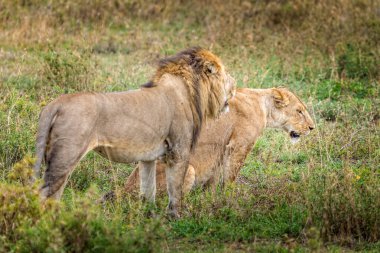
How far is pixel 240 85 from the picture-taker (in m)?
9.52

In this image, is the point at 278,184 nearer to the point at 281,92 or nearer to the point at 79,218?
the point at 281,92

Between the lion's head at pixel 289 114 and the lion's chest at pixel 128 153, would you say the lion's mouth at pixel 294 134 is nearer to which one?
the lion's head at pixel 289 114

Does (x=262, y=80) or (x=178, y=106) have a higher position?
(x=178, y=106)

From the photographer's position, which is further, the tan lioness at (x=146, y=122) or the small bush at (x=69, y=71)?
the small bush at (x=69, y=71)

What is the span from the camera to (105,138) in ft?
17.8

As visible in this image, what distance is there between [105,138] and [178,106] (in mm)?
824

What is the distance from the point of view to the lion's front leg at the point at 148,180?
6.20 m

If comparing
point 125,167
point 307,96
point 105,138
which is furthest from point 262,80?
point 105,138

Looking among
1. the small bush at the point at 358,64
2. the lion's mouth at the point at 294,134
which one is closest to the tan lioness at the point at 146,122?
the lion's mouth at the point at 294,134

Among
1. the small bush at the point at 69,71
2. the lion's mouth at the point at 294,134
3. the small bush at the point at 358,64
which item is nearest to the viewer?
the lion's mouth at the point at 294,134

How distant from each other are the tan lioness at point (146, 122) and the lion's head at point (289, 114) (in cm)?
104

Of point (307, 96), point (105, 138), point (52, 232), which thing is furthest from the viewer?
point (307, 96)

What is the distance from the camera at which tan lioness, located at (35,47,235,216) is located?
521 centimetres

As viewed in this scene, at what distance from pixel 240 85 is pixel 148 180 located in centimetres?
354
